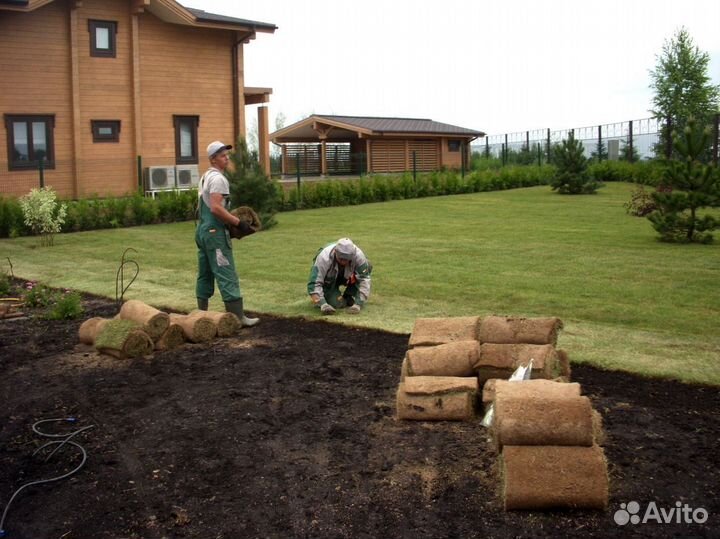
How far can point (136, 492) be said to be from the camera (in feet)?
14.7

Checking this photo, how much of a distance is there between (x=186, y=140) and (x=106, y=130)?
3.00 metres

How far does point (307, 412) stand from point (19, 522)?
2094 millimetres

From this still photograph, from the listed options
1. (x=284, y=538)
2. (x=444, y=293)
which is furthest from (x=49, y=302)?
(x=284, y=538)

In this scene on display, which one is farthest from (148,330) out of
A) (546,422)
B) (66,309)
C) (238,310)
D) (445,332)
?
(546,422)

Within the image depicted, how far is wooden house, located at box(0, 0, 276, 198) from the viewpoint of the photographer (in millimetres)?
24344

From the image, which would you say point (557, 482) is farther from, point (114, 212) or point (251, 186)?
point (114, 212)

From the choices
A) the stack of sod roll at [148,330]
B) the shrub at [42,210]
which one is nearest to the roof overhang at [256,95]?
the shrub at [42,210]

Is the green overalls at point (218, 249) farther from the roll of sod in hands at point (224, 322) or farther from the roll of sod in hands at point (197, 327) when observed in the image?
the roll of sod in hands at point (197, 327)

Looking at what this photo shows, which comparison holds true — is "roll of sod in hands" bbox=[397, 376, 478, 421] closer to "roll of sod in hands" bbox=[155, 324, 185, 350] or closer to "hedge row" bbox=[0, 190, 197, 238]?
"roll of sod in hands" bbox=[155, 324, 185, 350]

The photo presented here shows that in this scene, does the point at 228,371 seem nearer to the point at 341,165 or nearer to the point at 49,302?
the point at 49,302

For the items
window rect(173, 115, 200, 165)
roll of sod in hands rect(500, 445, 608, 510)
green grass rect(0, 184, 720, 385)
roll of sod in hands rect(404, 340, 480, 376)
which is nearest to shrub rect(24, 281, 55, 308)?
green grass rect(0, 184, 720, 385)

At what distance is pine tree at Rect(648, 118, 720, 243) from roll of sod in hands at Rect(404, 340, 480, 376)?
10.6 metres

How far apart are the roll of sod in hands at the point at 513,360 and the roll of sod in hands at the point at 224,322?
3.25 meters

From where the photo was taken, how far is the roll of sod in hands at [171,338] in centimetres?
771
